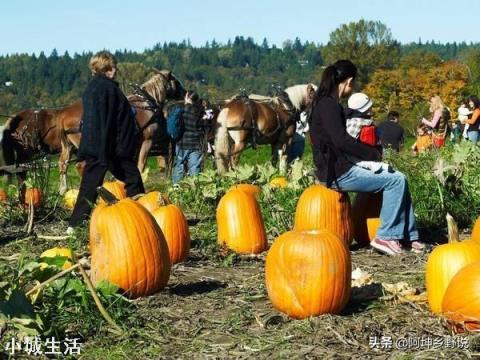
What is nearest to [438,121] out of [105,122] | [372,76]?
[105,122]

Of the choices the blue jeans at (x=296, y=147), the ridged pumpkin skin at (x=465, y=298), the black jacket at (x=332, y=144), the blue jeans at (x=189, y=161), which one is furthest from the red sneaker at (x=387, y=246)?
the blue jeans at (x=296, y=147)

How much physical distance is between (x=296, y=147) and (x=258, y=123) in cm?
146

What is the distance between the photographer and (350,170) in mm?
6973

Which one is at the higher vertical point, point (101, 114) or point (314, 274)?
point (101, 114)

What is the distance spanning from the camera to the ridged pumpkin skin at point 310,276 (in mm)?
4746

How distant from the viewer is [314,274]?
4.77 m

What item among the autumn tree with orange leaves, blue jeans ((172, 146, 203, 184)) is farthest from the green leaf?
the autumn tree with orange leaves

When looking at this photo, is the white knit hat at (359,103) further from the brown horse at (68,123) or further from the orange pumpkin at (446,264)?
the brown horse at (68,123)

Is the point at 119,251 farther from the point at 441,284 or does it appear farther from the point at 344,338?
the point at 441,284

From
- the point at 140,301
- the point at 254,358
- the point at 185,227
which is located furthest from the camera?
the point at 185,227

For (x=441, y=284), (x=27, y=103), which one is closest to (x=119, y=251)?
(x=441, y=284)

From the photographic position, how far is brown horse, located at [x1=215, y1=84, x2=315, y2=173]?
17219 millimetres

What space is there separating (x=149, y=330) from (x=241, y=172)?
508cm

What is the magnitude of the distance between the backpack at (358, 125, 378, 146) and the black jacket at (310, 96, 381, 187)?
141mm
